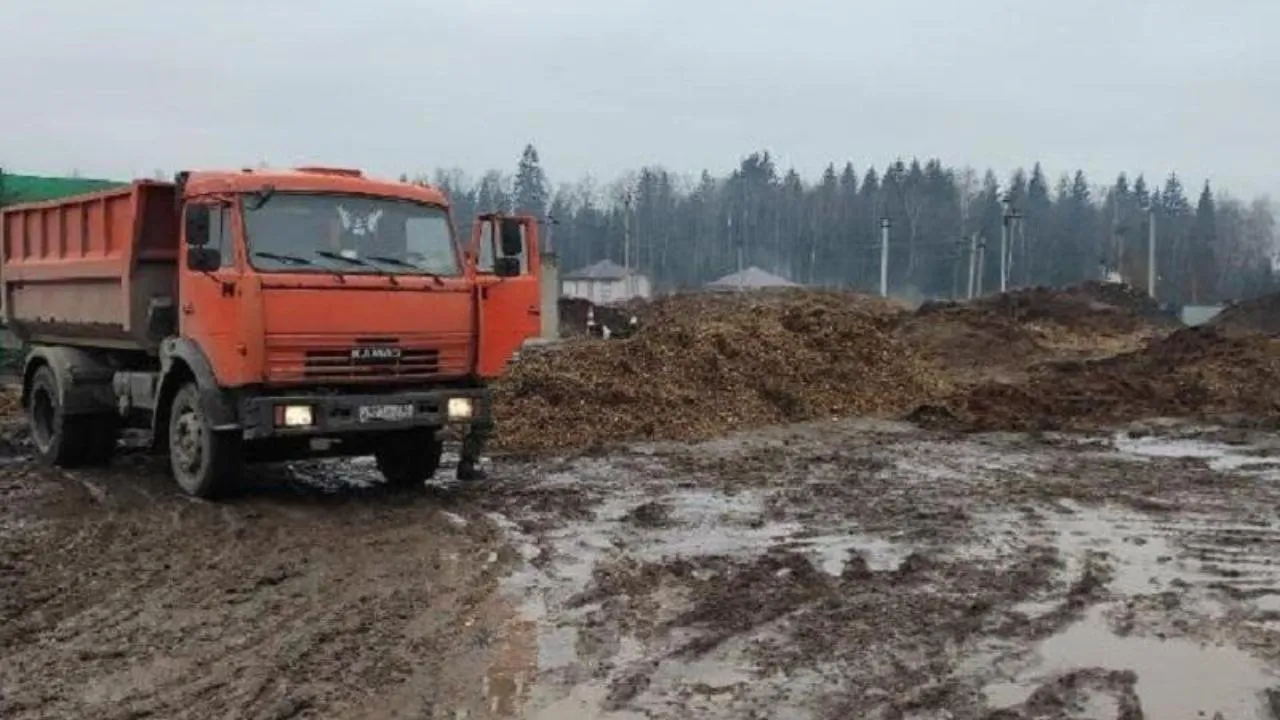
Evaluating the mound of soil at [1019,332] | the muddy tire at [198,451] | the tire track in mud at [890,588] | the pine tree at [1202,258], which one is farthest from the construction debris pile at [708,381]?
the pine tree at [1202,258]

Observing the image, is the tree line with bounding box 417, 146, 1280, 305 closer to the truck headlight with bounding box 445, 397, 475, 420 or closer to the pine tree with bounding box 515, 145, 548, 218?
the pine tree with bounding box 515, 145, 548, 218

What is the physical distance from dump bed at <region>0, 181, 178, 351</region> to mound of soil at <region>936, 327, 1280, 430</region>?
10847 millimetres

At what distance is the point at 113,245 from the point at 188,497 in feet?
7.39

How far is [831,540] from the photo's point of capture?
30.9ft

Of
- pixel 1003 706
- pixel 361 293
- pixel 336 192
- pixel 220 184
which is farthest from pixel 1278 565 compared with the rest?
pixel 220 184

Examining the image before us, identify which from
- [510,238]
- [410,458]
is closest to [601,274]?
[410,458]

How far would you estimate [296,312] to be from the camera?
973 centimetres

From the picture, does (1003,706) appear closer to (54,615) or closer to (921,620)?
(921,620)

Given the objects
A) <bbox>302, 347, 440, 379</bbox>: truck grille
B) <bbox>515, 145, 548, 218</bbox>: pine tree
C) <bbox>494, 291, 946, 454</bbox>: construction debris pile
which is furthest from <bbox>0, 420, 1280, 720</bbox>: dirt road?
<bbox>515, 145, 548, 218</bbox>: pine tree

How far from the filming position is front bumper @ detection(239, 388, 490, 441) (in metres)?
9.74

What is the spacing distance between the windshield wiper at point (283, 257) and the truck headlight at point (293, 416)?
1.12 m

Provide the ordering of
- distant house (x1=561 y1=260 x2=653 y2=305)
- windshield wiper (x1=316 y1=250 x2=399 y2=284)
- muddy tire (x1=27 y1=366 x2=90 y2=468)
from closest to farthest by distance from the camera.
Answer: windshield wiper (x1=316 y1=250 x2=399 y2=284), muddy tire (x1=27 y1=366 x2=90 y2=468), distant house (x1=561 y1=260 x2=653 y2=305)

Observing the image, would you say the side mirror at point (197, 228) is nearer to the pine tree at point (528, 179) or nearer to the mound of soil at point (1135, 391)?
the mound of soil at point (1135, 391)

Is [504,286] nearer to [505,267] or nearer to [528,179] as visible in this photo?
[505,267]
